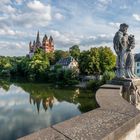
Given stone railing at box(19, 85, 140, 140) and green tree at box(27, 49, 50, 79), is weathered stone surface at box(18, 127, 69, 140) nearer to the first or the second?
stone railing at box(19, 85, 140, 140)

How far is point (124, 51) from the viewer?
7434 millimetres

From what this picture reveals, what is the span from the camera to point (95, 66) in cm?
4831

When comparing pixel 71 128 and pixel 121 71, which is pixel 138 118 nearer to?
pixel 71 128

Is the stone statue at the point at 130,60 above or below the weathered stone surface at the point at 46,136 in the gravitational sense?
above

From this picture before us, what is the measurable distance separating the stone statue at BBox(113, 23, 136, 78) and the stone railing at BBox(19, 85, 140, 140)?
355 centimetres

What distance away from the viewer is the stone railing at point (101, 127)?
249cm

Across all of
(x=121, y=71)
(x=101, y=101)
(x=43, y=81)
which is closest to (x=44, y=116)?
(x=121, y=71)

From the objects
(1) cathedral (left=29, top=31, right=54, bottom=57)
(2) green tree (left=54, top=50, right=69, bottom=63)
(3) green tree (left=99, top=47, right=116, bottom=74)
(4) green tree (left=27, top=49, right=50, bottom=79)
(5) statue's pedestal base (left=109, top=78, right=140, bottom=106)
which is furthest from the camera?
(1) cathedral (left=29, top=31, right=54, bottom=57)

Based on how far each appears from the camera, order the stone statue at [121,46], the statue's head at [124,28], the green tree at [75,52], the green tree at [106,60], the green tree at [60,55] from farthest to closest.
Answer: the green tree at [60,55], the green tree at [75,52], the green tree at [106,60], the statue's head at [124,28], the stone statue at [121,46]

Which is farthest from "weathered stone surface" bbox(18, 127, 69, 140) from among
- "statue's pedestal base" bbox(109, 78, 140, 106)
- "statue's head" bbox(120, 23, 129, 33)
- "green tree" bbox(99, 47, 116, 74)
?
"green tree" bbox(99, 47, 116, 74)

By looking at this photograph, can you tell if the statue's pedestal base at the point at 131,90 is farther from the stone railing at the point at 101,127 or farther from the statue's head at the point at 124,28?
the stone railing at the point at 101,127

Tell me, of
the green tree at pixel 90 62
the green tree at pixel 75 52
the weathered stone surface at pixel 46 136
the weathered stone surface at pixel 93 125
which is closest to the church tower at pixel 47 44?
the green tree at pixel 75 52

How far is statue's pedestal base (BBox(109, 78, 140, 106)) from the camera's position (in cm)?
623

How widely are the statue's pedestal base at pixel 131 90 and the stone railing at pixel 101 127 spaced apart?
232 centimetres
